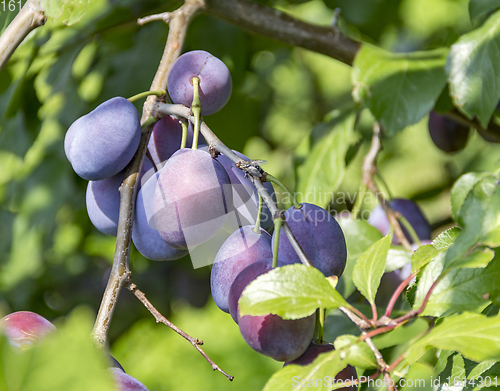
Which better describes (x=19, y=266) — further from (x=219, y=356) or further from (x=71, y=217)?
(x=219, y=356)

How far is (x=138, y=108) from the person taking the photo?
913 millimetres

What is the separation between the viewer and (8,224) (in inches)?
45.4

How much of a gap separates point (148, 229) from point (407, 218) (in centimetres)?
68

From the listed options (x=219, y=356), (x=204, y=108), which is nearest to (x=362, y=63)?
(x=204, y=108)

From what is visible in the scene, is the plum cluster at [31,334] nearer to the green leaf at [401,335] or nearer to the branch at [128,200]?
the branch at [128,200]

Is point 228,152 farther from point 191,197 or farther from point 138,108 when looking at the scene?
point 138,108

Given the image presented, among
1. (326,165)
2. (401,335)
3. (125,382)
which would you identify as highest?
(125,382)

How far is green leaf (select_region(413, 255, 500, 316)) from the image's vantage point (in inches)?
16.3

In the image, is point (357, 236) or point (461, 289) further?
point (357, 236)

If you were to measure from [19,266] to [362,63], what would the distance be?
898 millimetres

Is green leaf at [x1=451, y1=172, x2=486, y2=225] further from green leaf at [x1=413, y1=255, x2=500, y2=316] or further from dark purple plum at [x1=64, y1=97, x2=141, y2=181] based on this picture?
dark purple plum at [x1=64, y1=97, x2=141, y2=181]

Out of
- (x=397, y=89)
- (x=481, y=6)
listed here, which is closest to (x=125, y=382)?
(x=397, y=89)

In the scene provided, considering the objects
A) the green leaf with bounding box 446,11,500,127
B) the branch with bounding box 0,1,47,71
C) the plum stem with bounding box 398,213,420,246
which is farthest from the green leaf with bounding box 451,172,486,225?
the branch with bounding box 0,1,47,71

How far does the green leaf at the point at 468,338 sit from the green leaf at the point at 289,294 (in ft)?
0.23
